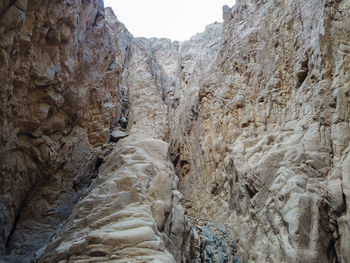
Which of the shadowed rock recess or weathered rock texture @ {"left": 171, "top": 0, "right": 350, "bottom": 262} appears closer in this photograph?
the shadowed rock recess

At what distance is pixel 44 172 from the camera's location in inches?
438

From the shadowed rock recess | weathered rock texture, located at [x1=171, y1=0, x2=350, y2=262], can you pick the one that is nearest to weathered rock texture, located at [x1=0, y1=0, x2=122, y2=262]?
the shadowed rock recess

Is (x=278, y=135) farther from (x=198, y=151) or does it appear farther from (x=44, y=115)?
(x=44, y=115)

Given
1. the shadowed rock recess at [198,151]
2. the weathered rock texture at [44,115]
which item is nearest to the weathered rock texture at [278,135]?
the shadowed rock recess at [198,151]

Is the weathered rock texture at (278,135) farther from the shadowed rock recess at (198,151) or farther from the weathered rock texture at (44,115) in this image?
the weathered rock texture at (44,115)

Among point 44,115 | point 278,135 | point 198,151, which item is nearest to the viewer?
point 44,115

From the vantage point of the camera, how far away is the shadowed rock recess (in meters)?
7.99

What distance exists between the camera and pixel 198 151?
1706cm

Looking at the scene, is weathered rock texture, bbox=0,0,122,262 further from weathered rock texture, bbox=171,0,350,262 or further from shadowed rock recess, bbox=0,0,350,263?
weathered rock texture, bbox=171,0,350,262

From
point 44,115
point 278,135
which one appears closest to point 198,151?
point 278,135

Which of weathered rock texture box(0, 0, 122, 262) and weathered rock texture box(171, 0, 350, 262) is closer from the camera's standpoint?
weathered rock texture box(0, 0, 122, 262)

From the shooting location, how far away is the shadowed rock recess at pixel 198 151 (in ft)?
26.2

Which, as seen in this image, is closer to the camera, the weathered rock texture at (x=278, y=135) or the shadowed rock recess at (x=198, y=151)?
the shadowed rock recess at (x=198, y=151)

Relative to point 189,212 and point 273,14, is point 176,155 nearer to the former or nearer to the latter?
point 189,212
